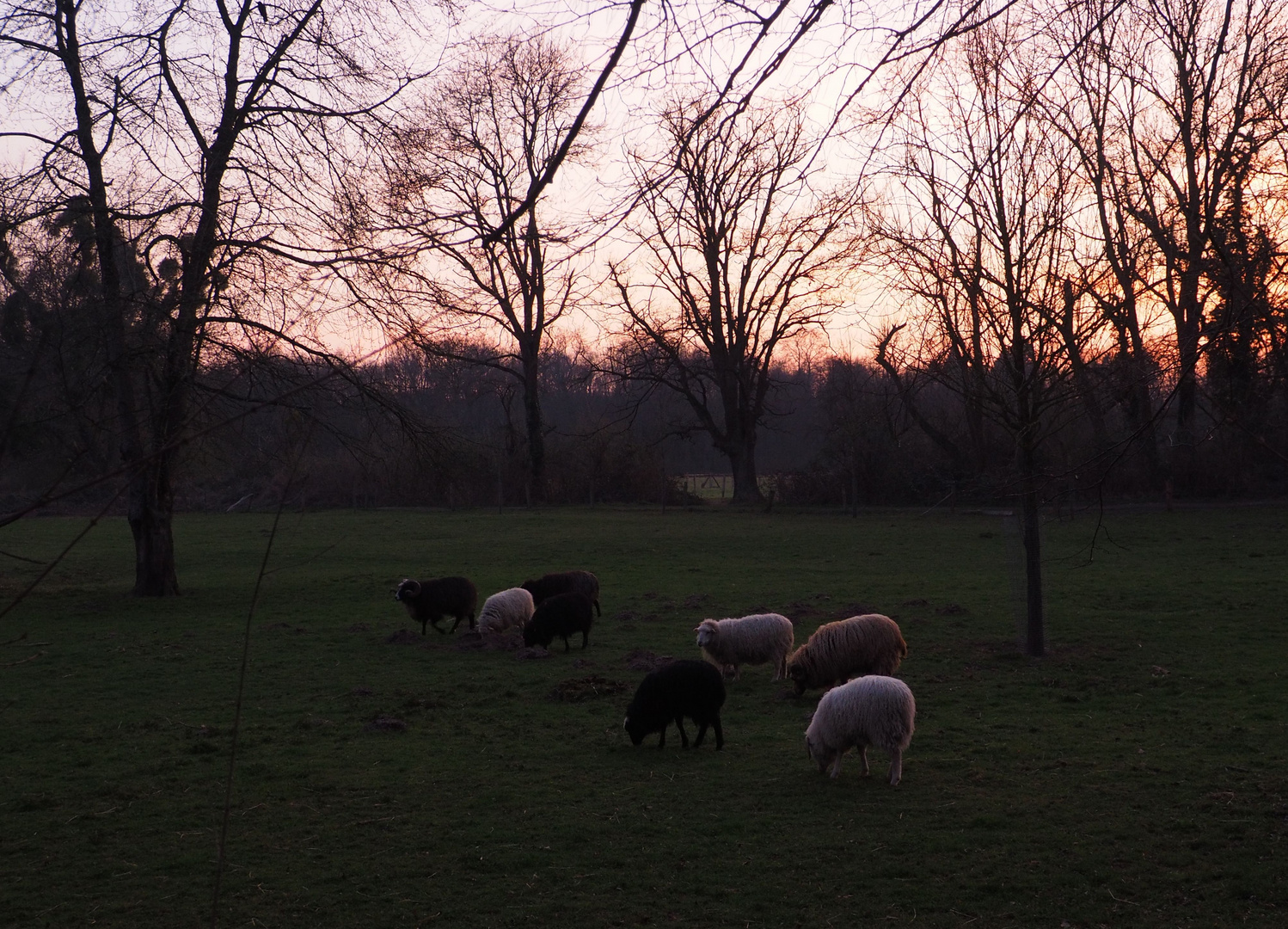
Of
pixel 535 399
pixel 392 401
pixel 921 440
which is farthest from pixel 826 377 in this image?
pixel 392 401

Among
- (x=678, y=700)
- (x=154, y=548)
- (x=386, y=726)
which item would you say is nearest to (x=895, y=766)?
(x=678, y=700)

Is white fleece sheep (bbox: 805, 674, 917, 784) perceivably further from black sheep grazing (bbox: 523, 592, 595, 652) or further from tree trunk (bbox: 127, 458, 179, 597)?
tree trunk (bbox: 127, 458, 179, 597)

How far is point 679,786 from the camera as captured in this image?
792cm

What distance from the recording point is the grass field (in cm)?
579

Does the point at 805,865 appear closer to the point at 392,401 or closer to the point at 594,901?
the point at 594,901

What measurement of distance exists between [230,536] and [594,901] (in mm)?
31711

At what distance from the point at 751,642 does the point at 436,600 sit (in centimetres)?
608

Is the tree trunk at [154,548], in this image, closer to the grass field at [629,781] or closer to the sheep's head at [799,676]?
the grass field at [629,781]

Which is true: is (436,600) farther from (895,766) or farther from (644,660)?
(895,766)

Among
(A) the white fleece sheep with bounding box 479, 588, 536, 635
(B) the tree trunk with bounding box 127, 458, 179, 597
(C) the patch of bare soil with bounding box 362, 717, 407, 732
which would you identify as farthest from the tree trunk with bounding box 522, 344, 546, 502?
(C) the patch of bare soil with bounding box 362, 717, 407, 732

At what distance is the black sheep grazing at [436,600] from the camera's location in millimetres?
15461

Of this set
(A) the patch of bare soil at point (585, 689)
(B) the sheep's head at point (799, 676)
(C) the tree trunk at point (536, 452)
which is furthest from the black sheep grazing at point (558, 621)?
(C) the tree trunk at point (536, 452)

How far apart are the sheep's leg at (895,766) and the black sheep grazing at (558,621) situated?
624cm

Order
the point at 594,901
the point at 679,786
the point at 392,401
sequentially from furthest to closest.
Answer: the point at 392,401 → the point at 679,786 → the point at 594,901
